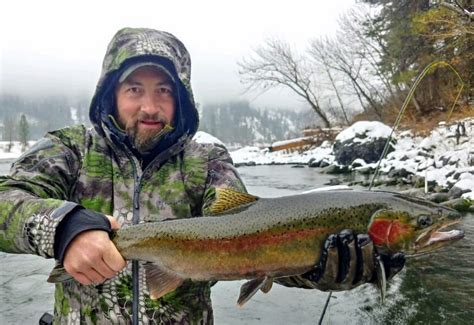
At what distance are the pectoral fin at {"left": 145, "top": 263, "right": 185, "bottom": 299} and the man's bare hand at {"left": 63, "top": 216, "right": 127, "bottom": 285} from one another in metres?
0.33

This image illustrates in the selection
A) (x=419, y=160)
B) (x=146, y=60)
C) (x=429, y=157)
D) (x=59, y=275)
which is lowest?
(x=419, y=160)

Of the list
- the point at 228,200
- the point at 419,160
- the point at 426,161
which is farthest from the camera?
the point at 419,160

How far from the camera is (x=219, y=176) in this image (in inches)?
96.9

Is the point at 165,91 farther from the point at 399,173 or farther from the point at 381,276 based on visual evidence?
the point at 399,173

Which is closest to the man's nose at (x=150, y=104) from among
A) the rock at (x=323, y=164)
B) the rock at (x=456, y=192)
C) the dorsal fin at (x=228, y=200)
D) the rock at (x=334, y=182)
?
the dorsal fin at (x=228, y=200)

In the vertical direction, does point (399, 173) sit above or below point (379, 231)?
below

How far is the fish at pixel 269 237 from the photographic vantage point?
201 centimetres

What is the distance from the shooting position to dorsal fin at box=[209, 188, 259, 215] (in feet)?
6.98

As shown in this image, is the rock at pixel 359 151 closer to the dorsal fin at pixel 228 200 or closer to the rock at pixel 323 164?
the rock at pixel 323 164

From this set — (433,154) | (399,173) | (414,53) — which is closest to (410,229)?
(399,173)

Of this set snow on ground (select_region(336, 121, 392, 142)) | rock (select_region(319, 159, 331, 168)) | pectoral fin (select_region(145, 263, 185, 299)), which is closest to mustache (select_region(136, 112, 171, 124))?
pectoral fin (select_region(145, 263, 185, 299))

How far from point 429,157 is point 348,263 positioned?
16.4m

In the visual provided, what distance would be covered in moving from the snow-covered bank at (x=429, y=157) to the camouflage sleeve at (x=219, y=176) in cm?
981

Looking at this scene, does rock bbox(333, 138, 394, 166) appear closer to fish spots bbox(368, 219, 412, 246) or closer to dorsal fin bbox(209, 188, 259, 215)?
fish spots bbox(368, 219, 412, 246)
